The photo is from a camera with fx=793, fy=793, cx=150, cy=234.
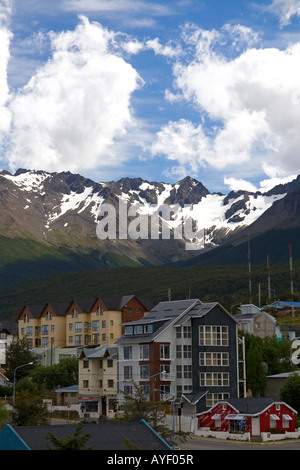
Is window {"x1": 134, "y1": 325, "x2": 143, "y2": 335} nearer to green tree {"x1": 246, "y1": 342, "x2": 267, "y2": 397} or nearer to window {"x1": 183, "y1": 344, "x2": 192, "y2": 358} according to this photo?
window {"x1": 183, "y1": 344, "x2": 192, "y2": 358}

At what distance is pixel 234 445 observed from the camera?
245ft

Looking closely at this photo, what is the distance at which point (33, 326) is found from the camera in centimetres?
16688

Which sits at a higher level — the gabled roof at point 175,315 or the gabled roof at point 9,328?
the gabled roof at point 9,328

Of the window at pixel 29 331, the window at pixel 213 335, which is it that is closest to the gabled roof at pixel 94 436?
the window at pixel 213 335

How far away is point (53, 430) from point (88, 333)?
116243 millimetres

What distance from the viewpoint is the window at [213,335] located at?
328 ft

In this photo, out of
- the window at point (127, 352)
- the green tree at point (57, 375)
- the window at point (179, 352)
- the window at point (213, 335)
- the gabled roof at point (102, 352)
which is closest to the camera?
the window at point (179, 352)

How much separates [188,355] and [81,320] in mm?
59242

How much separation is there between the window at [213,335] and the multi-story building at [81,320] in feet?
169

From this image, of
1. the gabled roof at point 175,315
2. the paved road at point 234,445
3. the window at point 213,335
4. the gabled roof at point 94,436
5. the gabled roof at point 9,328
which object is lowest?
the paved road at point 234,445

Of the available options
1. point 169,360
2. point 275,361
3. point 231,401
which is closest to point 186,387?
point 169,360

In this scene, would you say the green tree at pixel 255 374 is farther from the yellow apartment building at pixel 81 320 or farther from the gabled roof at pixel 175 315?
the yellow apartment building at pixel 81 320

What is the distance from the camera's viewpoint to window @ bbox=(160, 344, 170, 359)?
328 ft
